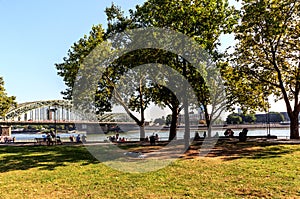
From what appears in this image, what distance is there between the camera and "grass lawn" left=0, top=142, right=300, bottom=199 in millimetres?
10610

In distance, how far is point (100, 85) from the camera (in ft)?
90.1

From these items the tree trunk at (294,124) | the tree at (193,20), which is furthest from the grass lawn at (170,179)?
the tree trunk at (294,124)

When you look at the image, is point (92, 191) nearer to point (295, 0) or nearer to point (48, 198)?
point (48, 198)

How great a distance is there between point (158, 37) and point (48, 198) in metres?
13.3

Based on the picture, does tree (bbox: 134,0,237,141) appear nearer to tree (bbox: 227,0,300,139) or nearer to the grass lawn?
tree (bbox: 227,0,300,139)

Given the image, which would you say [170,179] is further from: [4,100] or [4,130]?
[4,130]

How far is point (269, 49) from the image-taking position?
24734 mm

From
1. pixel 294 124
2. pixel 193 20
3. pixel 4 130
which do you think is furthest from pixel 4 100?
pixel 294 124

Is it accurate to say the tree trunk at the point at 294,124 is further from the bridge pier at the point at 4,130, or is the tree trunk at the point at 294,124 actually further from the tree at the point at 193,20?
the bridge pier at the point at 4,130

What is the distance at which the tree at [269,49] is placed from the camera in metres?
22.3

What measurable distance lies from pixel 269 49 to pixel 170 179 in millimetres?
A: 17544

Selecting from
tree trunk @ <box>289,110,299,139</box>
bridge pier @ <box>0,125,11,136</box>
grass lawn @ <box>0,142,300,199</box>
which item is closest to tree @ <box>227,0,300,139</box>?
tree trunk @ <box>289,110,299,139</box>

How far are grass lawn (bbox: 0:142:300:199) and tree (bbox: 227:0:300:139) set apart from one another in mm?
9852

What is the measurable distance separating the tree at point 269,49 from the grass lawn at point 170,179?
9.85 metres
